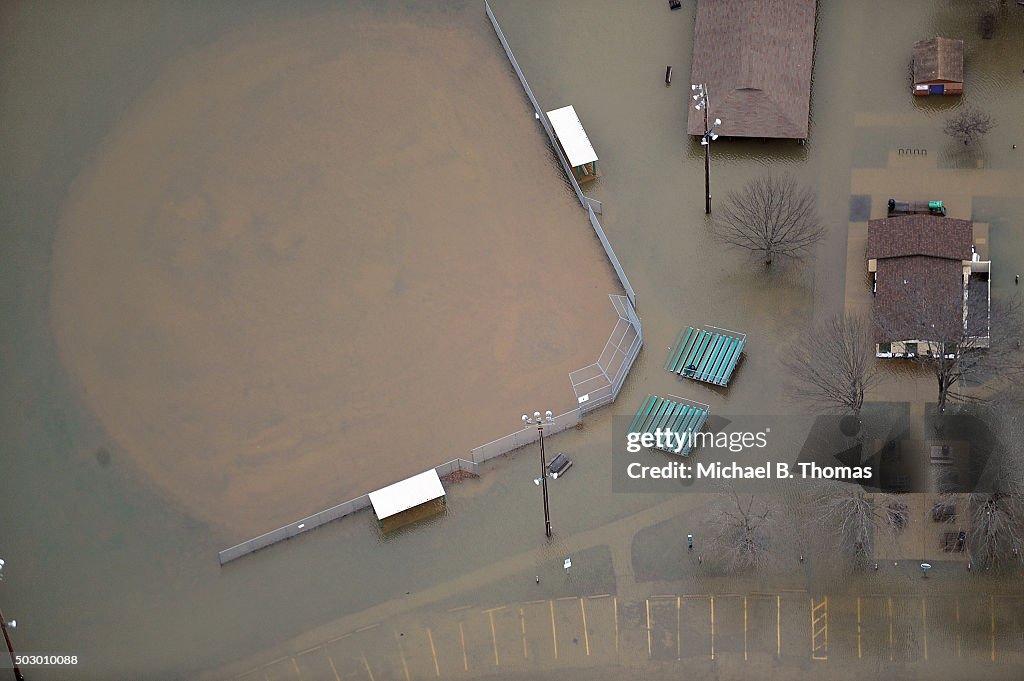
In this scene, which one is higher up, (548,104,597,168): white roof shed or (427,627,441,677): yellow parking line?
(548,104,597,168): white roof shed

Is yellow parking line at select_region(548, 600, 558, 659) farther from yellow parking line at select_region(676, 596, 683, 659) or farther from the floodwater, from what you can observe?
yellow parking line at select_region(676, 596, 683, 659)

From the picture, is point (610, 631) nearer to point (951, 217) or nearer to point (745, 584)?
point (745, 584)

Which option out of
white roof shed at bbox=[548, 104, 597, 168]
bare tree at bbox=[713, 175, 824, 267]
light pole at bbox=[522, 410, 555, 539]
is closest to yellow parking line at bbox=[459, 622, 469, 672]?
light pole at bbox=[522, 410, 555, 539]

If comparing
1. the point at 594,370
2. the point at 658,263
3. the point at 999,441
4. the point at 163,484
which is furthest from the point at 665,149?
the point at 163,484

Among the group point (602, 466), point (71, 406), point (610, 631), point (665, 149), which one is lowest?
point (610, 631)

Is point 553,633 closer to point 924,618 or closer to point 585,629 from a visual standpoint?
point 585,629

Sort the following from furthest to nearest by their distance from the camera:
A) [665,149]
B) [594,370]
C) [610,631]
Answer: [665,149] < [594,370] < [610,631]

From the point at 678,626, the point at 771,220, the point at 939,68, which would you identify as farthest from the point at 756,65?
the point at 678,626
